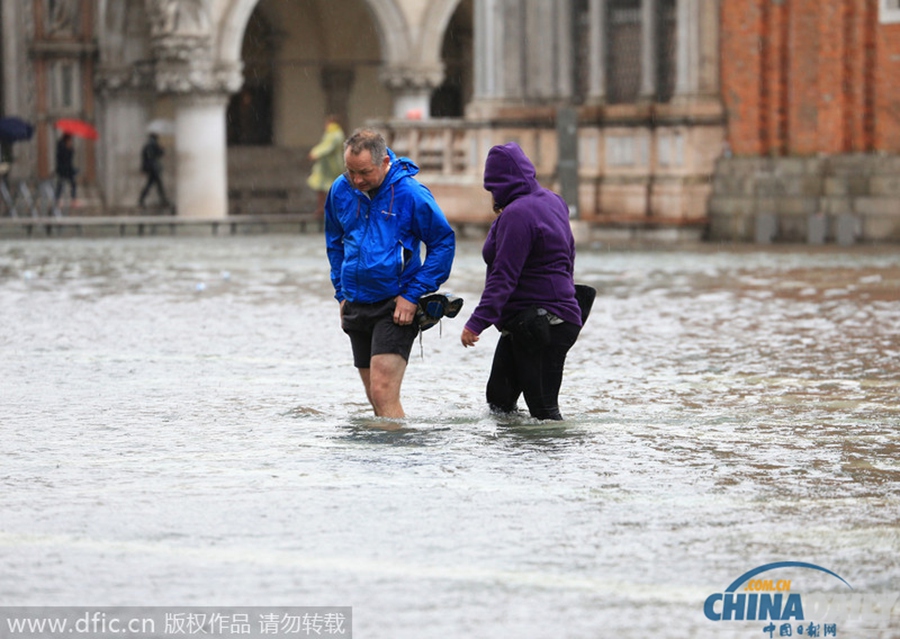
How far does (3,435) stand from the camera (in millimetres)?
9641

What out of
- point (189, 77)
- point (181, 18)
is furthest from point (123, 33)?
point (189, 77)

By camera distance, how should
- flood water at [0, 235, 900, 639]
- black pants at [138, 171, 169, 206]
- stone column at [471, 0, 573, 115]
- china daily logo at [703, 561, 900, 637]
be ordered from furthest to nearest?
1. black pants at [138, 171, 169, 206]
2. stone column at [471, 0, 573, 115]
3. flood water at [0, 235, 900, 639]
4. china daily logo at [703, 561, 900, 637]

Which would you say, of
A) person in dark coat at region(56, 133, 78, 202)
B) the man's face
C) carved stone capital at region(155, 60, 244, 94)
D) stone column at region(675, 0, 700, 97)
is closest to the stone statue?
Result: carved stone capital at region(155, 60, 244, 94)

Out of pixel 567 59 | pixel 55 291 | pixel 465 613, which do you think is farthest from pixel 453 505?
pixel 567 59

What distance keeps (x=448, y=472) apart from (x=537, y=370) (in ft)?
4.89

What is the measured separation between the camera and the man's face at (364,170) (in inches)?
368

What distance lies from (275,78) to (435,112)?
4172mm

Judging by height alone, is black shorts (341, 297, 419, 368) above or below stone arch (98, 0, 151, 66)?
below

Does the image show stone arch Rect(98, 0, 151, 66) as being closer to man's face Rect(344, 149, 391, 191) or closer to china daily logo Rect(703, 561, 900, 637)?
man's face Rect(344, 149, 391, 191)

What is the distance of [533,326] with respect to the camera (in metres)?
9.66

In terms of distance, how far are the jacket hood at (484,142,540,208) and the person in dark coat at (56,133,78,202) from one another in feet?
95.8

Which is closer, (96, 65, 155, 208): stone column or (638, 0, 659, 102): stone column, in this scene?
(638, 0, 659, 102): stone column

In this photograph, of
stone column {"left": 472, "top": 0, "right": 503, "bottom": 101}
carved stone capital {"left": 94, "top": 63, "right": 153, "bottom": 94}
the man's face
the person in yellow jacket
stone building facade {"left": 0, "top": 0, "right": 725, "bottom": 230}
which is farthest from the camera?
carved stone capital {"left": 94, "top": 63, "right": 153, "bottom": 94}

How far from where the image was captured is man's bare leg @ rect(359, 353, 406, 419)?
378 inches
